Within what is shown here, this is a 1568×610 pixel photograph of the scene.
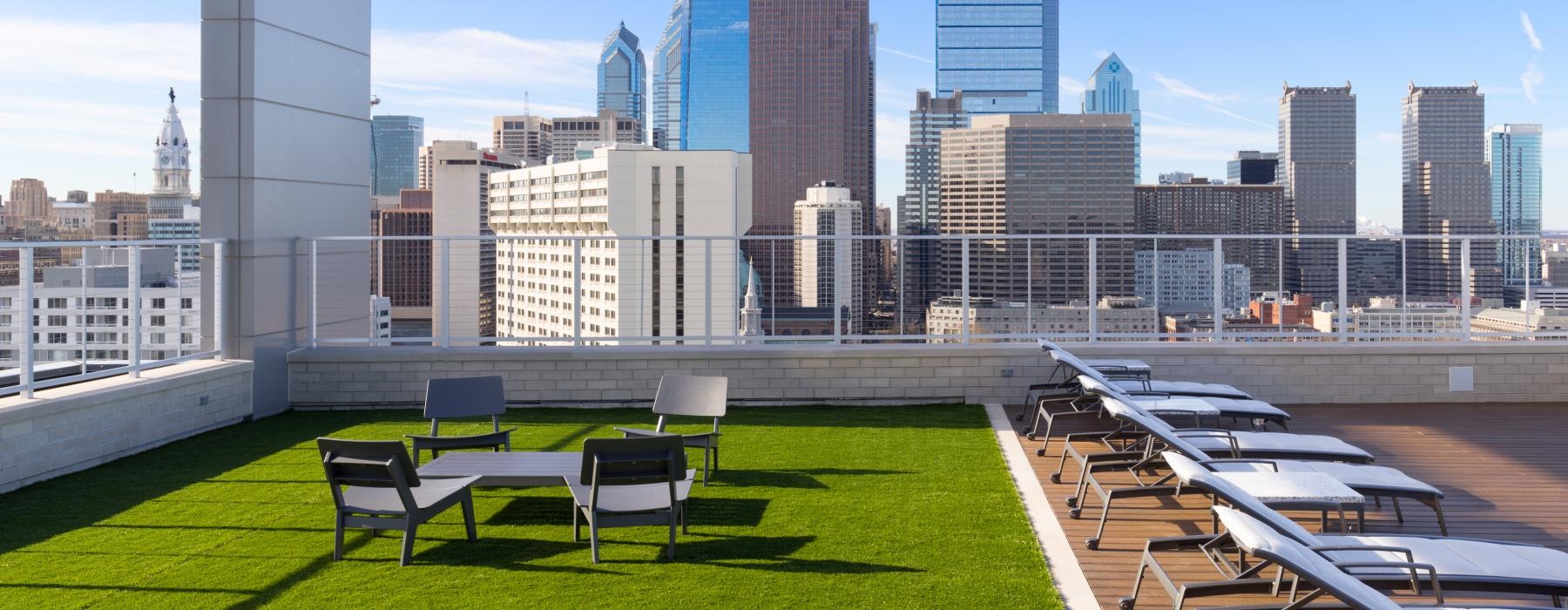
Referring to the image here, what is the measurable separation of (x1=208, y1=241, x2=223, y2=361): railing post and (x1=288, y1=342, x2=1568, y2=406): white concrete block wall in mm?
773

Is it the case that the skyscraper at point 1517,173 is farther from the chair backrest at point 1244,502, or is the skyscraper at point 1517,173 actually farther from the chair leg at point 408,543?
the chair leg at point 408,543

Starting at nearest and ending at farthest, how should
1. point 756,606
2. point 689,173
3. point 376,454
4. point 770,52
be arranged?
point 756,606, point 376,454, point 689,173, point 770,52

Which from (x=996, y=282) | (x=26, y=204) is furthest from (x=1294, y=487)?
(x=26, y=204)

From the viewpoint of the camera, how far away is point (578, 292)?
404 inches

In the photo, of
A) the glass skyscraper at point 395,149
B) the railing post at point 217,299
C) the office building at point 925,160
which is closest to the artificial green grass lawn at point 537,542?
the railing post at point 217,299

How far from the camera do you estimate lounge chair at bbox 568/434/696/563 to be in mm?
4914

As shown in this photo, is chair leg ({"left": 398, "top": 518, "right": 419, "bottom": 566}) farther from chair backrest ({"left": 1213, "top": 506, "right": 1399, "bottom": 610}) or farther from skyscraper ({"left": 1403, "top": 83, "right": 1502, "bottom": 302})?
skyscraper ({"left": 1403, "top": 83, "right": 1502, "bottom": 302})

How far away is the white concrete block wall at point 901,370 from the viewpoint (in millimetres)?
10055

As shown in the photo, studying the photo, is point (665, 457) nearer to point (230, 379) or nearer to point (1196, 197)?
point (230, 379)

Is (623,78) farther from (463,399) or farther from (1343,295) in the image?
(463,399)

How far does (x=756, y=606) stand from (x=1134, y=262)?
273 inches

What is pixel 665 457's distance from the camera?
16.4 feet

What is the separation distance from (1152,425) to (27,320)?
261 inches

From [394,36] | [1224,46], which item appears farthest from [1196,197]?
[394,36]
